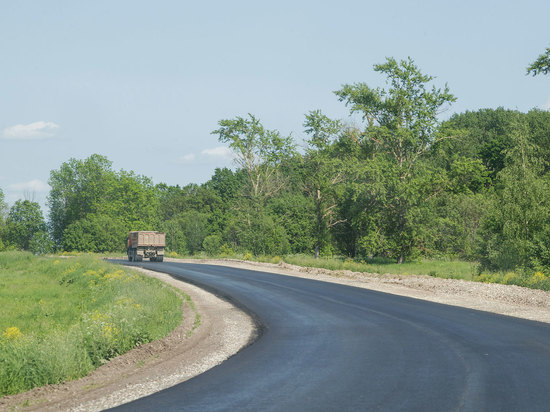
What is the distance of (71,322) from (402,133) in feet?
108

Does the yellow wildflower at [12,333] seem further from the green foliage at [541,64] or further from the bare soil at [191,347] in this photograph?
the green foliage at [541,64]

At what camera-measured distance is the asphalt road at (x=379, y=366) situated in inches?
311

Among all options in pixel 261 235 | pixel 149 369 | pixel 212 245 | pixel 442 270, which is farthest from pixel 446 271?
pixel 212 245

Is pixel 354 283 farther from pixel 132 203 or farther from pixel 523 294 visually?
pixel 132 203

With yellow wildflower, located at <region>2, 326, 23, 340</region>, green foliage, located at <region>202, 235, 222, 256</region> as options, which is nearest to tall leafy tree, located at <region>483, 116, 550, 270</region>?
yellow wildflower, located at <region>2, 326, 23, 340</region>

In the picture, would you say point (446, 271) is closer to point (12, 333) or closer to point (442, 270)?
point (442, 270)

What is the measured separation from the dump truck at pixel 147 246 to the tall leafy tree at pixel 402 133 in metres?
20.9

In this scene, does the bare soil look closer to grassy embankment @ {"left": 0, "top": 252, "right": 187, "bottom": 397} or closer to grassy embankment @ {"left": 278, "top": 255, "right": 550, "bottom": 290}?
grassy embankment @ {"left": 0, "top": 252, "right": 187, "bottom": 397}

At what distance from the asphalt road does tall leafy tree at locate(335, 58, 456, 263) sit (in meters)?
28.6

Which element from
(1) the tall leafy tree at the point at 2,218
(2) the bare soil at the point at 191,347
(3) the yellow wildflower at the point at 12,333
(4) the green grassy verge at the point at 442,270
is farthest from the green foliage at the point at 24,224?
(3) the yellow wildflower at the point at 12,333

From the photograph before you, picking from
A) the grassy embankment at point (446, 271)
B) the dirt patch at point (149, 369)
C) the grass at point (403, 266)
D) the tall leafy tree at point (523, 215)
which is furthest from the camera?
the grass at point (403, 266)

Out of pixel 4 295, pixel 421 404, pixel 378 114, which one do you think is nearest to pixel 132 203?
pixel 378 114

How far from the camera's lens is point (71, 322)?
1983 centimetres

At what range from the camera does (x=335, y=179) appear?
5731 centimetres
